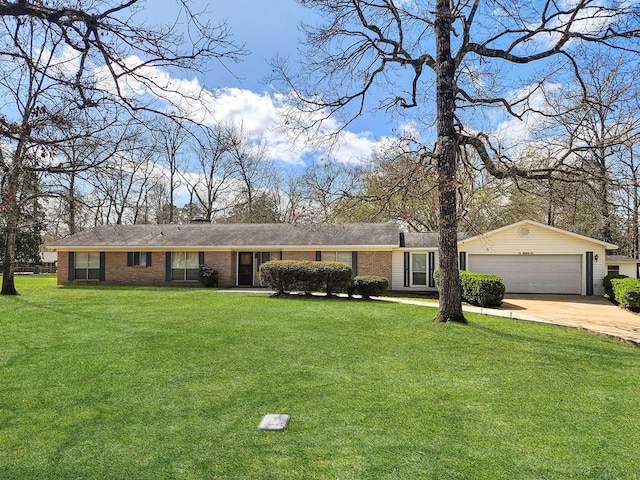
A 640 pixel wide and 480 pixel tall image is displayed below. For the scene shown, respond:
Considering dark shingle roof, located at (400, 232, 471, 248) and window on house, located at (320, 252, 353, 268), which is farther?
window on house, located at (320, 252, 353, 268)

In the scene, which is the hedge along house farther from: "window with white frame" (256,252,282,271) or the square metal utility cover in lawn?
the square metal utility cover in lawn

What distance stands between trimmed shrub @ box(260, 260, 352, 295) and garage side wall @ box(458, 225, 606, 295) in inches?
291

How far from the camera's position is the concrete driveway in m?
9.88

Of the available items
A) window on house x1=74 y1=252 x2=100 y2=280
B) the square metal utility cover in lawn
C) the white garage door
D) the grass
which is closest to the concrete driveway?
the white garage door

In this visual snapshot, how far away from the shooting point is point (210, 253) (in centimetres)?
2117

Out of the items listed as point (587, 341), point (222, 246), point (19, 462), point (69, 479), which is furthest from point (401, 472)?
point (222, 246)

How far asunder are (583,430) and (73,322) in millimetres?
9805

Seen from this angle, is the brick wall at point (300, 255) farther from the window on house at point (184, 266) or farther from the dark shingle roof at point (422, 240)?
the window on house at point (184, 266)

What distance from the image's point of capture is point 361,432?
3898 mm

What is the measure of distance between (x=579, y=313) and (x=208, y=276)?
1556 centimetres

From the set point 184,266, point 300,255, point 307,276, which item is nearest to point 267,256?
point 300,255

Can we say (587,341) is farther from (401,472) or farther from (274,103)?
(274,103)

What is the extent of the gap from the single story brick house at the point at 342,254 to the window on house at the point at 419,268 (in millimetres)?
48

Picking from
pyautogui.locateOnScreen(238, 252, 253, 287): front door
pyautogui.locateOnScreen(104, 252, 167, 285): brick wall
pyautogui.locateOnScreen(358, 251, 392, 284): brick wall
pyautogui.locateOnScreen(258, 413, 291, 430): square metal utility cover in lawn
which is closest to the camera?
pyautogui.locateOnScreen(258, 413, 291, 430): square metal utility cover in lawn
